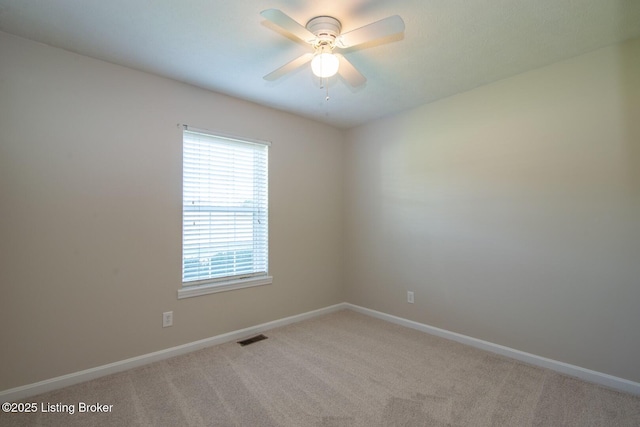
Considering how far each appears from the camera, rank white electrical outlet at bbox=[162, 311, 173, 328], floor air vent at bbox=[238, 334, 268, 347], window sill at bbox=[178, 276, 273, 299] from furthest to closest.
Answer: floor air vent at bbox=[238, 334, 268, 347], window sill at bbox=[178, 276, 273, 299], white electrical outlet at bbox=[162, 311, 173, 328]

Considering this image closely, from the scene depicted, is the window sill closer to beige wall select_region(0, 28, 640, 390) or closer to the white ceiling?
beige wall select_region(0, 28, 640, 390)

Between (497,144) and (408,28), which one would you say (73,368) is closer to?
(408,28)

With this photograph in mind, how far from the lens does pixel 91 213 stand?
2.30 m

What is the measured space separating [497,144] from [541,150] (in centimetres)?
35

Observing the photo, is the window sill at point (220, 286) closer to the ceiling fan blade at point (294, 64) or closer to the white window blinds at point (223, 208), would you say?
the white window blinds at point (223, 208)

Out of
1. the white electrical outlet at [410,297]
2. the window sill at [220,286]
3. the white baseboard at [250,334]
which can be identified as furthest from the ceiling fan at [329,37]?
the white baseboard at [250,334]

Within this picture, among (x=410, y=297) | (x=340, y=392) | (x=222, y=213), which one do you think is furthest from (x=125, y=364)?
(x=410, y=297)

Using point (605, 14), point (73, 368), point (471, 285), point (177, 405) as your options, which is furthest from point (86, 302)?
point (605, 14)

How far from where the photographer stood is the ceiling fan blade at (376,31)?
4.96 feet

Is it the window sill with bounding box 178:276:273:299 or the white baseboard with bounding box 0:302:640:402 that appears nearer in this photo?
the white baseboard with bounding box 0:302:640:402

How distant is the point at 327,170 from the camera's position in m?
3.94

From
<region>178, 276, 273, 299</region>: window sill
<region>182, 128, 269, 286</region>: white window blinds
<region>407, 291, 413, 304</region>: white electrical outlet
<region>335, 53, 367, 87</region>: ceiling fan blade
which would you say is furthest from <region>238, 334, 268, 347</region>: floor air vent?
<region>335, 53, 367, 87</region>: ceiling fan blade

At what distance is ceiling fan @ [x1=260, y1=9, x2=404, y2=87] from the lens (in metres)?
1.57

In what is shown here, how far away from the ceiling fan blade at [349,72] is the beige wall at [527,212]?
4.58 ft
